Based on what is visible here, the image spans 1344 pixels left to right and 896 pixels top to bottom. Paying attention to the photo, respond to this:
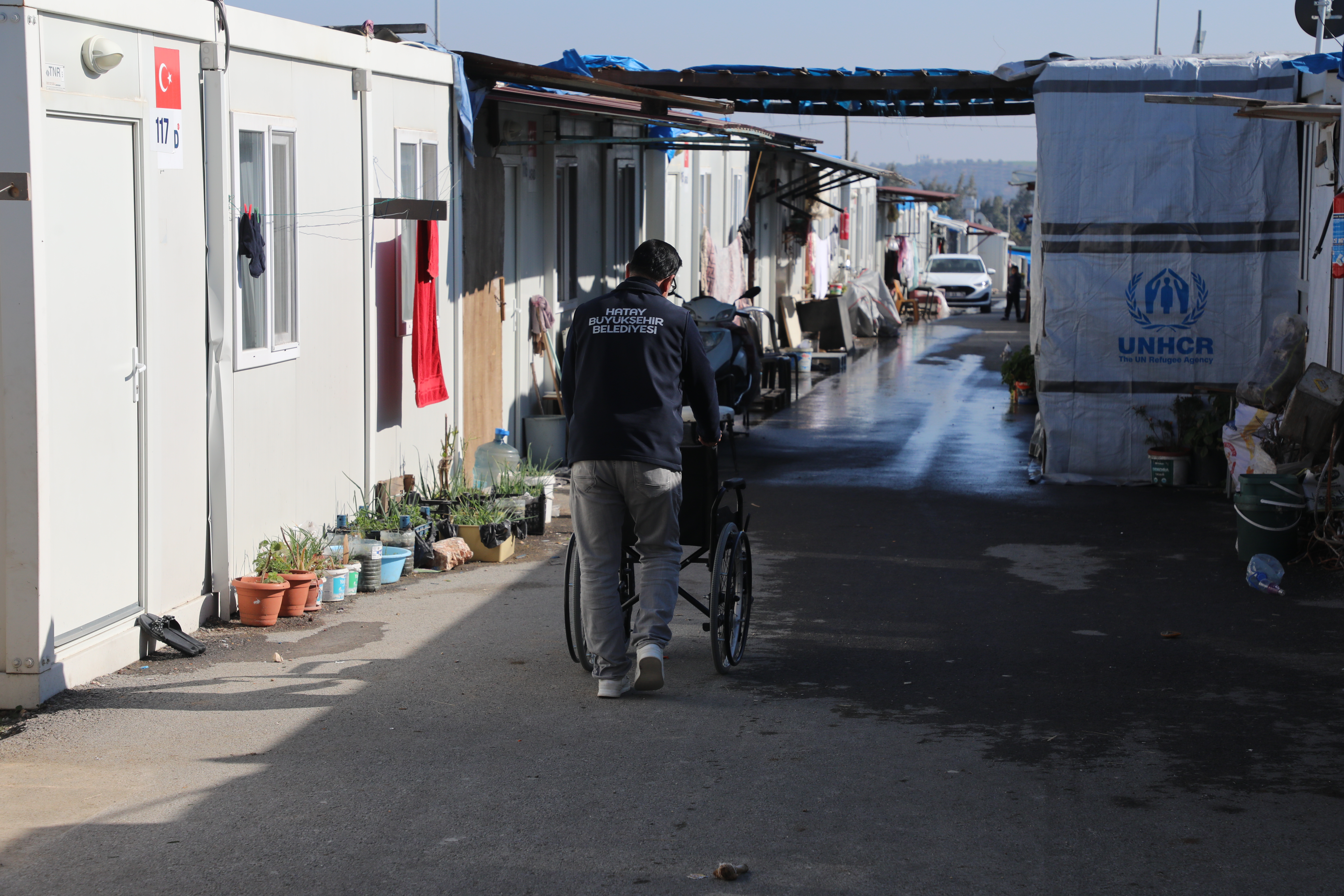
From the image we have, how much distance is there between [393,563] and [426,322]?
2187mm

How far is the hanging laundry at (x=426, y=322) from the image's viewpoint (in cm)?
1008

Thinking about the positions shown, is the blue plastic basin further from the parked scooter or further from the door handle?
the parked scooter

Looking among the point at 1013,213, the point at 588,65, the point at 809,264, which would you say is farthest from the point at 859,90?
the point at 1013,213

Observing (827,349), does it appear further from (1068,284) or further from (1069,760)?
(1069,760)

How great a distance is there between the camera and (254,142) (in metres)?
7.90

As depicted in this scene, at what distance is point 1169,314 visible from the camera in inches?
478

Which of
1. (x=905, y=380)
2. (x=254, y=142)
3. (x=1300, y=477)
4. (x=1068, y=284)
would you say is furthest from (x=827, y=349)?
(x=254, y=142)

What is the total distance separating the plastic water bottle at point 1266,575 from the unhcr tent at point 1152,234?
3.78 metres

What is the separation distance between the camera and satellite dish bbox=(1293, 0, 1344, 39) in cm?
1172

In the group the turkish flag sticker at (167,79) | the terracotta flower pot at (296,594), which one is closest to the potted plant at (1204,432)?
the terracotta flower pot at (296,594)

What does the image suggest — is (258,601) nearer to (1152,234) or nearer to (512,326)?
(512,326)

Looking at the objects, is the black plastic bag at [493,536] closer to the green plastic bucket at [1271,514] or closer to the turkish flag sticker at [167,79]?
the turkish flag sticker at [167,79]

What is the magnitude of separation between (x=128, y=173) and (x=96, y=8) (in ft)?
2.33

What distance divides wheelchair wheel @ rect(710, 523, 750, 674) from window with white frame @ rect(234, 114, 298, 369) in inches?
112
